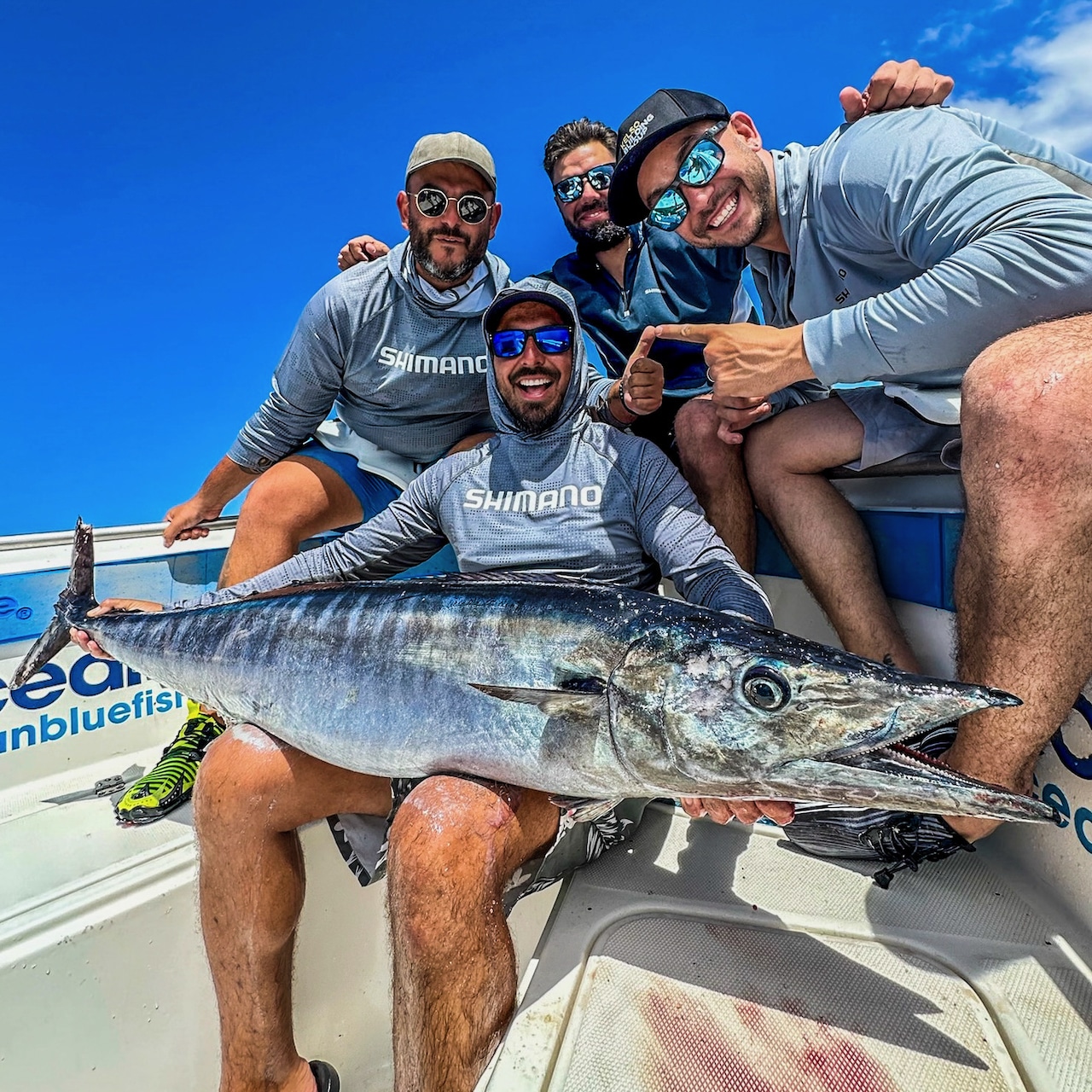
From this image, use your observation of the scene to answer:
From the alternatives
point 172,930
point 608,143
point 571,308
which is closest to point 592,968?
point 172,930

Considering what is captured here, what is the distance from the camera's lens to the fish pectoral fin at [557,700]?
140cm

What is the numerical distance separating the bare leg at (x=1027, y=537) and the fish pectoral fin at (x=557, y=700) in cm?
84

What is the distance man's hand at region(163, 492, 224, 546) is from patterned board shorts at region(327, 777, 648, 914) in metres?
1.99

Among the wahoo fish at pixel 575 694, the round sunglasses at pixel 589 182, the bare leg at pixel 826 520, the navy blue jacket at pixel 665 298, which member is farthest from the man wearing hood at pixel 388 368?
the bare leg at pixel 826 520

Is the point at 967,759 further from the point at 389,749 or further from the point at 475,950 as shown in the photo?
the point at 389,749

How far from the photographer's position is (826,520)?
6.95ft

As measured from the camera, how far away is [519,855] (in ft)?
5.01

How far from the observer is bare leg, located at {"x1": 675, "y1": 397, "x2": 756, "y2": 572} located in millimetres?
2363

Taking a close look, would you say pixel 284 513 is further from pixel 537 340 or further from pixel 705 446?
pixel 705 446

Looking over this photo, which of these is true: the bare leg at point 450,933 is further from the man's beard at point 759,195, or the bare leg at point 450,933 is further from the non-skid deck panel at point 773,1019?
the man's beard at point 759,195

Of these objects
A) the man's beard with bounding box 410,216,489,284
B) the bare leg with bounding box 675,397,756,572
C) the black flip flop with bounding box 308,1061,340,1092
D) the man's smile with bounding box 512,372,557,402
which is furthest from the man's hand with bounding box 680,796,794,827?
the man's beard with bounding box 410,216,489,284

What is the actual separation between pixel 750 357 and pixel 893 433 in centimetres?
51

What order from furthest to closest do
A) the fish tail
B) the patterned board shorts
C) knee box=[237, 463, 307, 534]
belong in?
knee box=[237, 463, 307, 534] < the fish tail < the patterned board shorts

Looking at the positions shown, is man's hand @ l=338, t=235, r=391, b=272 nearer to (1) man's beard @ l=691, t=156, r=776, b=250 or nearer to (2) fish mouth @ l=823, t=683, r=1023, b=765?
(1) man's beard @ l=691, t=156, r=776, b=250
